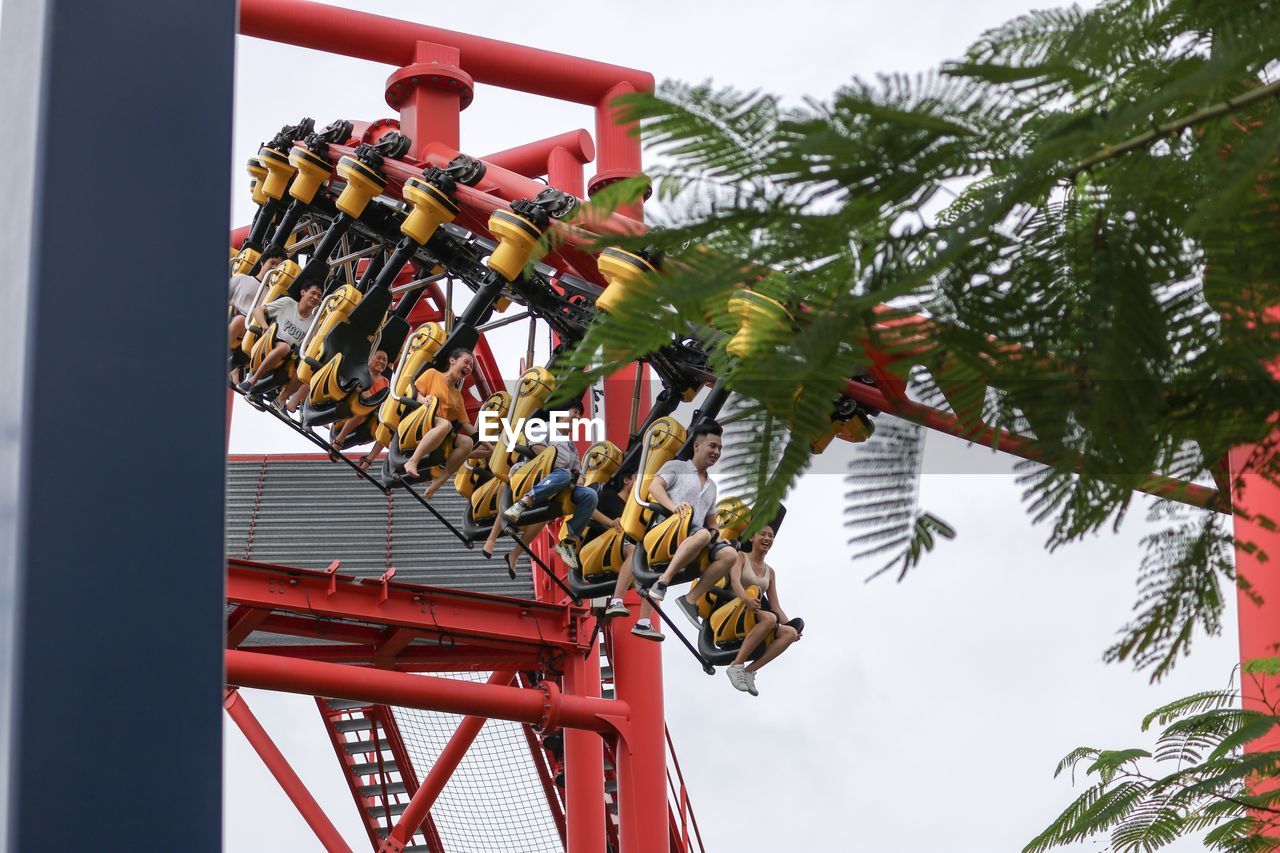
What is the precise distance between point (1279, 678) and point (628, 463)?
5.07 m

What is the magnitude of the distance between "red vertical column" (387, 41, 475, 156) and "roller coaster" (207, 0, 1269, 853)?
0.04 ft

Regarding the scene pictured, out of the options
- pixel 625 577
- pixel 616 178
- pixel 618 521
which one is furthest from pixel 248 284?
pixel 625 577

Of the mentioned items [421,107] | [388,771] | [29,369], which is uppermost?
[421,107]

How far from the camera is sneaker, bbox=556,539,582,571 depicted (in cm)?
801

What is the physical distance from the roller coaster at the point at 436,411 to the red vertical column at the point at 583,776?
0.01 metres

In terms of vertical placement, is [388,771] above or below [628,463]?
below

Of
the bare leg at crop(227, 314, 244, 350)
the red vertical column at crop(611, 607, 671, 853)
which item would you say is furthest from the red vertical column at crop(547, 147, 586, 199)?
the red vertical column at crop(611, 607, 671, 853)

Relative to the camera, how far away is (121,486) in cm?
170

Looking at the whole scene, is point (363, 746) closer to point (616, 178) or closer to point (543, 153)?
point (543, 153)

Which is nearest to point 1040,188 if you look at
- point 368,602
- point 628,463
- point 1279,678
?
point 1279,678

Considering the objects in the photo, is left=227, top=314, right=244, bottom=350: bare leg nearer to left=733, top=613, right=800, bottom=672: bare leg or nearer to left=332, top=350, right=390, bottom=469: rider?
left=332, top=350, right=390, bottom=469: rider

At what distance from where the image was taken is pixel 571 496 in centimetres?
786

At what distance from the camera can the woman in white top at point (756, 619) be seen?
25.2 ft

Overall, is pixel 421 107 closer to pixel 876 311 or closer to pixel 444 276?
pixel 444 276
